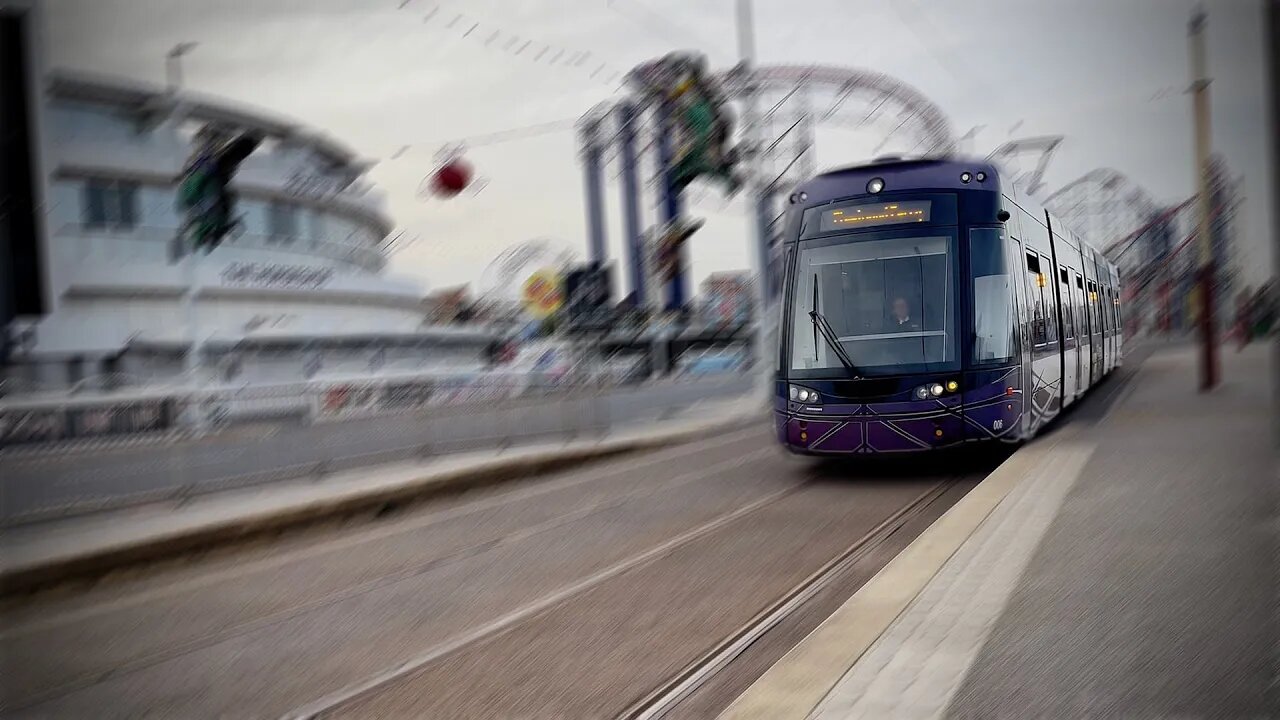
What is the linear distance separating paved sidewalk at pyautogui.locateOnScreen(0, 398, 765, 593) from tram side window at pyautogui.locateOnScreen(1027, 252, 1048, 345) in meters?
6.48

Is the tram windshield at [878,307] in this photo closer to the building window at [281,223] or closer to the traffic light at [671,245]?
the traffic light at [671,245]

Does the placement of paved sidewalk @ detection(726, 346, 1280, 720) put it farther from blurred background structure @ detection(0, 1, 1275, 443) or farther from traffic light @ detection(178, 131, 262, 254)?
traffic light @ detection(178, 131, 262, 254)

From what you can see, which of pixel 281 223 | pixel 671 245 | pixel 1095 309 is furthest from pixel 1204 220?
pixel 281 223

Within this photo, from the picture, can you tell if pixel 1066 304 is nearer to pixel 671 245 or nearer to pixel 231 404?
pixel 231 404

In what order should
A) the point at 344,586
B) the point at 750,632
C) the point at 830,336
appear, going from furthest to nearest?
the point at 830,336 → the point at 344,586 → the point at 750,632

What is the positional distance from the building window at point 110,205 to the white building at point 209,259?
0.19 ft

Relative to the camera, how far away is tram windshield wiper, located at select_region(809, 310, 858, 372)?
37.1ft

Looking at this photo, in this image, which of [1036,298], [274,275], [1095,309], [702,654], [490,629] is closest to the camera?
[702,654]

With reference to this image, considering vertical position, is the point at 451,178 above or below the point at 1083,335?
above

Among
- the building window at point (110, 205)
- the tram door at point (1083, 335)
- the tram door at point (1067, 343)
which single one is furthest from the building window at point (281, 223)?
the tram door at point (1067, 343)

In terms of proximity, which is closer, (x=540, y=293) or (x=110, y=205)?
(x=110, y=205)

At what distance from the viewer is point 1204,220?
843 inches

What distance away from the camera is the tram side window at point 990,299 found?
1121 cm

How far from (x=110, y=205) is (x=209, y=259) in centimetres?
572
